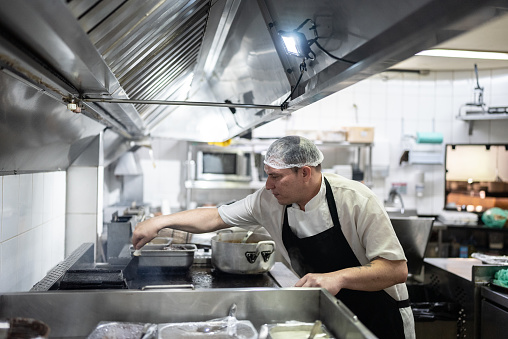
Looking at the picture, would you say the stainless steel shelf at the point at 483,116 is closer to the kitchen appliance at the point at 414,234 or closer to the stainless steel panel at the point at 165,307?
the kitchen appliance at the point at 414,234

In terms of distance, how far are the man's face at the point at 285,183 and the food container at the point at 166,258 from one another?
26.2 inches

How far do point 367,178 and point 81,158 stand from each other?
413 centimetres

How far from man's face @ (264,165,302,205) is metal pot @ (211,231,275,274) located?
0.42m

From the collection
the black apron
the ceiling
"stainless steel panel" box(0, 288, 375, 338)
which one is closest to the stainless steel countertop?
the black apron

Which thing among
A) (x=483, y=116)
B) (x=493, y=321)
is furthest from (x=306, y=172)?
(x=483, y=116)

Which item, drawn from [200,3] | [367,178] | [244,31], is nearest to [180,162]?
[367,178]

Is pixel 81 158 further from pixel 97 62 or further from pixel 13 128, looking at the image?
pixel 97 62

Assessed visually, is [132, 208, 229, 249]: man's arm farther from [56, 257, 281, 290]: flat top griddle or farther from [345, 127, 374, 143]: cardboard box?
[345, 127, 374, 143]: cardboard box

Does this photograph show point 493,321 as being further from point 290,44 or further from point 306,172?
point 290,44

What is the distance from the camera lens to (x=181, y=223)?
7.60 feet

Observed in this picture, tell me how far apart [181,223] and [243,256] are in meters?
0.37

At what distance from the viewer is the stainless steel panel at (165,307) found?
1385 millimetres

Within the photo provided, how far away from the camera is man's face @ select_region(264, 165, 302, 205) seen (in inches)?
80.4

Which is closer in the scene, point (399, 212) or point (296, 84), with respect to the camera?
point (296, 84)
